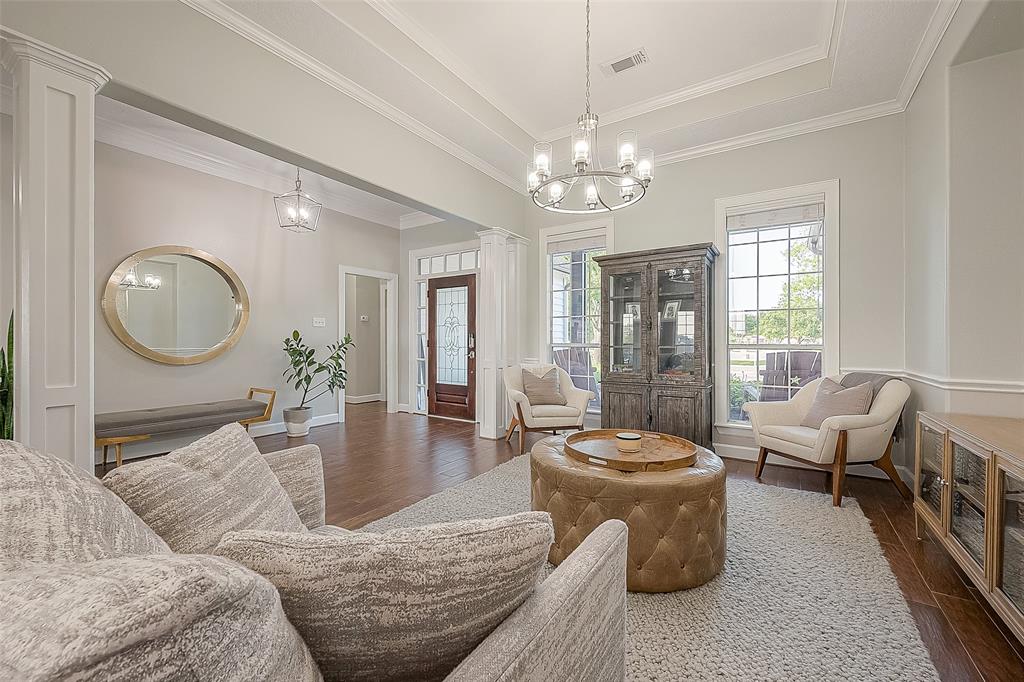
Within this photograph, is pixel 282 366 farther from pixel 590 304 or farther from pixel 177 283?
pixel 590 304

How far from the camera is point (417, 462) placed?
13.5 ft

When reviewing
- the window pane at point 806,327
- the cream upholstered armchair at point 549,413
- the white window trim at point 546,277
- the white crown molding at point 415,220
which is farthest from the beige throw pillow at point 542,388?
the white crown molding at point 415,220

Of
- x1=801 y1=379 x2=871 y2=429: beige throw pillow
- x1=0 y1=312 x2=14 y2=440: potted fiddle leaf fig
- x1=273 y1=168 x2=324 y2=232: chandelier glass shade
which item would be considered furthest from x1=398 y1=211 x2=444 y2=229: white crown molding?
x1=801 y1=379 x2=871 y2=429: beige throw pillow

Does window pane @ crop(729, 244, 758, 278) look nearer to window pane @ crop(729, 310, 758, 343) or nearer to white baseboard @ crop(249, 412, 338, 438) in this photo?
window pane @ crop(729, 310, 758, 343)

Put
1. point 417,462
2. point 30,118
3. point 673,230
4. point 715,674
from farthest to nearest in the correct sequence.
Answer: point 673,230, point 417,462, point 30,118, point 715,674

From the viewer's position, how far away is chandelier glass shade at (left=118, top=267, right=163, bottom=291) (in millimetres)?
4273

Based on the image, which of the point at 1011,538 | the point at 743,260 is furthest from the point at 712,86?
the point at 1011,538

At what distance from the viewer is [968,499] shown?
199cm

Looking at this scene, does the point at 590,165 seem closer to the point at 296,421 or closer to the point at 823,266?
the point at 823,266

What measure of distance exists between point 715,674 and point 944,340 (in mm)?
2592

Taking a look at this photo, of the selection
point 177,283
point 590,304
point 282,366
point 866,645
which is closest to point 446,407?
point 282,366

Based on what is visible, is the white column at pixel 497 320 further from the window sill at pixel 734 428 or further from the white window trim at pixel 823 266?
the window sill at pixel 734 428

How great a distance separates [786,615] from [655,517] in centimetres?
61

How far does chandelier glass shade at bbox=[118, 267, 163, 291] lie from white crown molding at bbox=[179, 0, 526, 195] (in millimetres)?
2744
